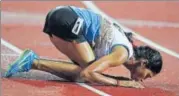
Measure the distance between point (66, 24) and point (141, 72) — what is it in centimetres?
41

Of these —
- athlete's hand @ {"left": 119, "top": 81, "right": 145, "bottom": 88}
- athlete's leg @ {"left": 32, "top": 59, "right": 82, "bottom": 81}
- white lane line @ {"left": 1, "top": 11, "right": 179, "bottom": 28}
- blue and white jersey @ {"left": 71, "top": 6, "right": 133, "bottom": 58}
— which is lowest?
athlete's hand @ {"left": 119, "top": 81, "right": 145, "bottom": 88}

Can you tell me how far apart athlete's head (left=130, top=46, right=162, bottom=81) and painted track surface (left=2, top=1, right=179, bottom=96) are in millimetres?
40

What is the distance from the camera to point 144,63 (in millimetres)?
2221

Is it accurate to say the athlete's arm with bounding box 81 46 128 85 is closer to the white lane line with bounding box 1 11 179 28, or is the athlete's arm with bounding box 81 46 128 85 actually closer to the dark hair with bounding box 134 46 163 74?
the dark hair with bounding box 134 46 163 74

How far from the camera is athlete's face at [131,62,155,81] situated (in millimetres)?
2225

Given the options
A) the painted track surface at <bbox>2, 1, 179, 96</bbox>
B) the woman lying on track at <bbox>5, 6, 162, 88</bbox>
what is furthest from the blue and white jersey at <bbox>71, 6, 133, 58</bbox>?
the painted track surface at <bbox>2, 1, 179, 96</bbox>

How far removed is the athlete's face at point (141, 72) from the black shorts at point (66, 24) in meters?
0.28

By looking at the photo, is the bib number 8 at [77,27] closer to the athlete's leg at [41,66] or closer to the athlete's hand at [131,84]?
Result: the athlete's leg at [41,66]

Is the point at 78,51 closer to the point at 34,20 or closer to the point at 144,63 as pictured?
the point at 144,63

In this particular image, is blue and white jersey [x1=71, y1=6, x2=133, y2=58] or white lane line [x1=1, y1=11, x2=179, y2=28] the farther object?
white lane line [x1=1, y1=11, x2=179, y2=28]

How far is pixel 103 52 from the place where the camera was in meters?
2.17

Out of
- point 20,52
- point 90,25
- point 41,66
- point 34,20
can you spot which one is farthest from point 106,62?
point 34,20

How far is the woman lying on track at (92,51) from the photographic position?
216cm

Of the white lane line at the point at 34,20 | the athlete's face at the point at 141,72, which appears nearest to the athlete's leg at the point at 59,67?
the athlete's face at the point at 141,72
